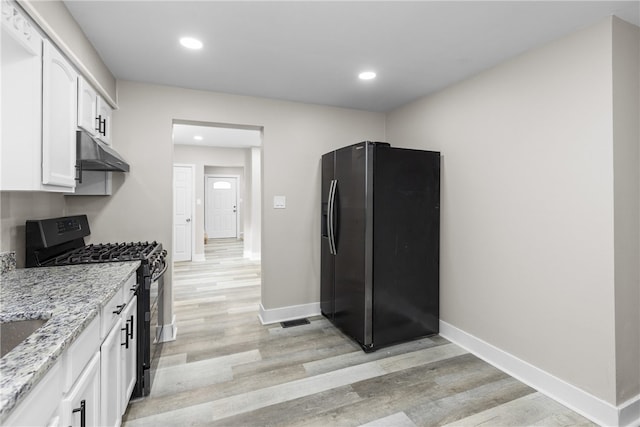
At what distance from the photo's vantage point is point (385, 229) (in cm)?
272

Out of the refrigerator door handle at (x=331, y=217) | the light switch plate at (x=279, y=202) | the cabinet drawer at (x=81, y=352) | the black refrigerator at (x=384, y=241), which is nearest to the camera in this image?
the cabinet drawer at (x=81, y=352)

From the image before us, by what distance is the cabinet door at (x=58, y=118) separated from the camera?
60.9 inches

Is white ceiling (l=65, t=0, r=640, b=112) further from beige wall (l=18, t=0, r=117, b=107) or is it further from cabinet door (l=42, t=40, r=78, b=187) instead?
cabinet door (l=42, t=40, r=78, b=187)

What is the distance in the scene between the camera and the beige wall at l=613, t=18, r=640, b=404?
6.00 ft

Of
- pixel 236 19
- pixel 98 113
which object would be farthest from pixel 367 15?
pixel 98 113

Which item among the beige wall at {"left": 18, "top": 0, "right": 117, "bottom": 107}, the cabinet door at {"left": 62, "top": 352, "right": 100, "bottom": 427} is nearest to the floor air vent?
the cabinet door at {"left": 62, "top": 352, "right": 100, "bottom": 427}

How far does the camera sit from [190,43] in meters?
2.19

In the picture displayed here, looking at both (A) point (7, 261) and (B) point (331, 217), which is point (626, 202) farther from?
(A) point (7, 261)

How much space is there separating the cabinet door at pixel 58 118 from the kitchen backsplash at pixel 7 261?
0.52m

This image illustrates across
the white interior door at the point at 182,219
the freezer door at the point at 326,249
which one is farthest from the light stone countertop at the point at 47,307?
the white interior door at the point at 182,219

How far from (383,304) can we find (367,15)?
7.35ft

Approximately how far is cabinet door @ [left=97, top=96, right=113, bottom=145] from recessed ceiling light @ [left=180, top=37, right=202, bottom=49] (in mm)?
830

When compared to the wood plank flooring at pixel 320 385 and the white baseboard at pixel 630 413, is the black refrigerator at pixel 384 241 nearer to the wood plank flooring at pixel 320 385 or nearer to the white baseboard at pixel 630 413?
the wood plank flooring at pixel 320 385

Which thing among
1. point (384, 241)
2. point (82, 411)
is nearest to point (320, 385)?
point (384, 241)
